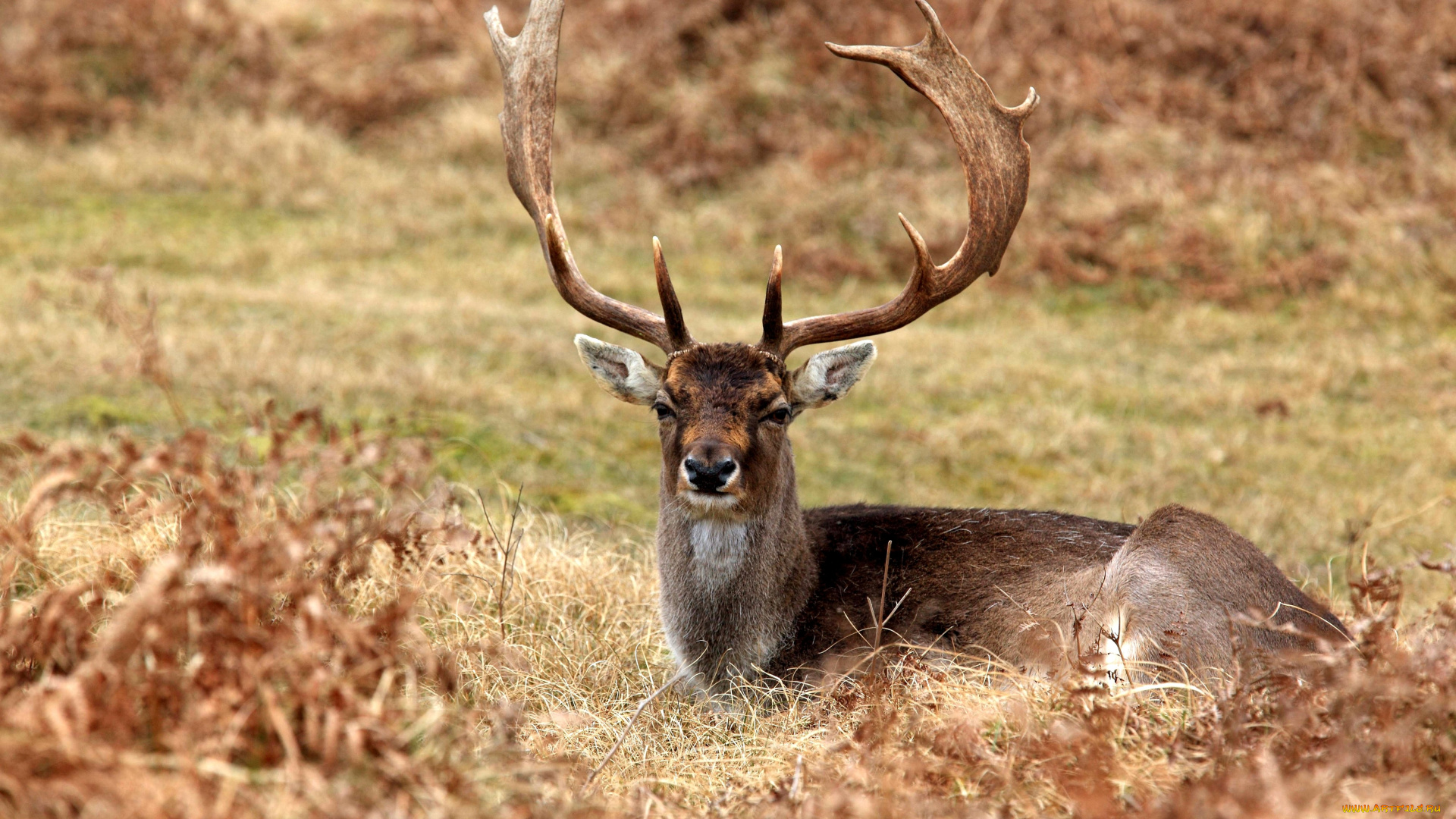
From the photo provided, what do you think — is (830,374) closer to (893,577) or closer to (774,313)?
(774,313)

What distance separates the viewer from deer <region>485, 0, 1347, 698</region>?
483 cm

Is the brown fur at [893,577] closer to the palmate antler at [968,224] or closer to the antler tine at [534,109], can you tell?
the palmate antler at [968,224]

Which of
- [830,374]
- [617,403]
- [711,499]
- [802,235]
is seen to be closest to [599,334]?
[617,403]

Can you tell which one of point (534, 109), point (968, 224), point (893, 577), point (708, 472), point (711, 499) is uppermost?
point (534, 109)

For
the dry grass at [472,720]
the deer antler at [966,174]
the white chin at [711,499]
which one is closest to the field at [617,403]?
the dry grass at [472,720]

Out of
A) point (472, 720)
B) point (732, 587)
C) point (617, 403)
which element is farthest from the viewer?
point (617, 403)

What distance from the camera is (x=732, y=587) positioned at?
17.2 feet

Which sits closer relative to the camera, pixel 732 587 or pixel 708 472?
pixel 708 472

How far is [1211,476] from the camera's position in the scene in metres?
9.14

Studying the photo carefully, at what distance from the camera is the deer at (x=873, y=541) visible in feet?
15.9

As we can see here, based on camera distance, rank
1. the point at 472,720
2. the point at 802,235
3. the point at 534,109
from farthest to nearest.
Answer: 1. the point at 802,235
2. the point at 534,109
3. the point at 472,720

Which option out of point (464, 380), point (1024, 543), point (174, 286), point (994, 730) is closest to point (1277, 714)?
point (994, 730)

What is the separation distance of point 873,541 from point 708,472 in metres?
1.14

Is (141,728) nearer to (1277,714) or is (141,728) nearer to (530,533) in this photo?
(1277,714)
